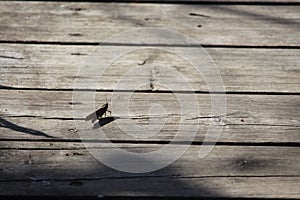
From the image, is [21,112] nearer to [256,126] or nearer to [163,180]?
[163,180]

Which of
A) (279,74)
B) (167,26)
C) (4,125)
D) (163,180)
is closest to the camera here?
(163,180)

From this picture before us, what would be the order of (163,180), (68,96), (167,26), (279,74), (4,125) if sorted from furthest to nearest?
(167,26), (279,74), (68,96), (4,125), (163,180)

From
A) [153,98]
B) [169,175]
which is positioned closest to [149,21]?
[153,98]

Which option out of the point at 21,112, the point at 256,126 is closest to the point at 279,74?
the point at 256,126

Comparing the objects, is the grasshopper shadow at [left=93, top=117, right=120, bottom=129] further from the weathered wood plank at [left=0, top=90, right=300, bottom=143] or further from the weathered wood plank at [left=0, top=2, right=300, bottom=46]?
the weathered wood plank at [left=0, top=2, right=300, bottom=46]

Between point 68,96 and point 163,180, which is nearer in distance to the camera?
point 163,180

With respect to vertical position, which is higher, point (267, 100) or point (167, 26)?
point (167, 26)

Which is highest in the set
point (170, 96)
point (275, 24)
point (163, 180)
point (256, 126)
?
point (275, 24)

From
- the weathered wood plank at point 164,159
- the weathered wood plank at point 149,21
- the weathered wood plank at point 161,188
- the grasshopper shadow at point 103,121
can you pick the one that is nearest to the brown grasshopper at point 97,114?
the grasshopper shadow at point 103,121
